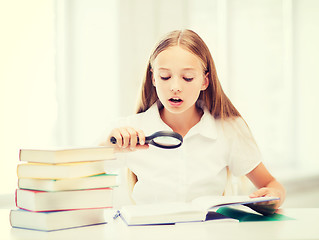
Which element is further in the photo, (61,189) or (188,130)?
(188,130)

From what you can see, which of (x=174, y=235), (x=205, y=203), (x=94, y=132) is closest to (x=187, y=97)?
(x=205, y=203)

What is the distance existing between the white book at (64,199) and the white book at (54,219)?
1 cm

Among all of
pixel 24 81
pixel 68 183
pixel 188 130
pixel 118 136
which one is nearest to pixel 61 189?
pixel 68 183

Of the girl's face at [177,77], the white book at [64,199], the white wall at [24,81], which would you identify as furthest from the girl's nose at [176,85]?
the white wall at [24,81]

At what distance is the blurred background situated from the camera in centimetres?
181

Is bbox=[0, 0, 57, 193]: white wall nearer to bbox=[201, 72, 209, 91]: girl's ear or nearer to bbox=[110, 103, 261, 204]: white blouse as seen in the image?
bbox=[110, 103, 261, 204]: white blouse

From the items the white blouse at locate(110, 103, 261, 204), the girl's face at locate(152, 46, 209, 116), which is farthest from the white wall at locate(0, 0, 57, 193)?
the girl's face at locate(152, 46, 209, 116)

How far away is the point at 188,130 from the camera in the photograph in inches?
55.7

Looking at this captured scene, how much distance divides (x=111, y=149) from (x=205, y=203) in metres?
0.28

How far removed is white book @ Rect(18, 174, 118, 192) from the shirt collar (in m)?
0.48

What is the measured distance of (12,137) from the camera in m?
1.78

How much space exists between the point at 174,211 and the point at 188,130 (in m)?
0.50

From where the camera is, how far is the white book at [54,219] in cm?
88

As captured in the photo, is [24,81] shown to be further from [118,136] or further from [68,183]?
[68,183]
